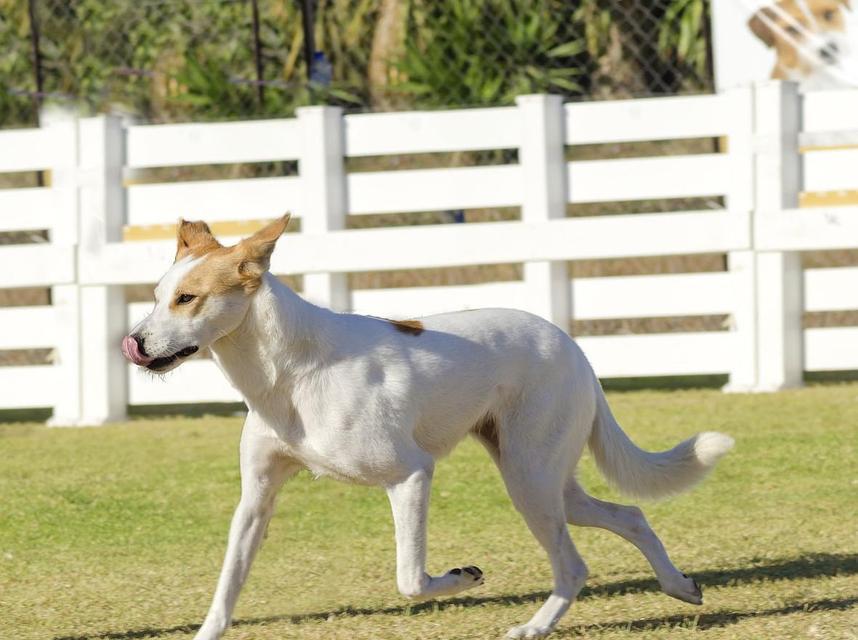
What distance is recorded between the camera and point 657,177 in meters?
10.0

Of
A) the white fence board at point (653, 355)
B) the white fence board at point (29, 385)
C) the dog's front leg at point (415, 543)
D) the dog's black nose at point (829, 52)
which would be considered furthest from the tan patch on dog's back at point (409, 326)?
the dog's black nose at point (829, 52)

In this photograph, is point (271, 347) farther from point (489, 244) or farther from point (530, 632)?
point (489, 244)

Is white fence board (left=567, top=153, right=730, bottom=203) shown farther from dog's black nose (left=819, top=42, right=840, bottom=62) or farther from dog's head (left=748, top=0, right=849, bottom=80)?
dog's black nose (left=819, top=42, right=840, bottom=62)

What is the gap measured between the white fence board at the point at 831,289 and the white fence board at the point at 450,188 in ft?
6.08

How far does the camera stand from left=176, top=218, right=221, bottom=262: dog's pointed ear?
185 inches

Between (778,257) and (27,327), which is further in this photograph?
(27,327)

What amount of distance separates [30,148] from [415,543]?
6556 millimetres

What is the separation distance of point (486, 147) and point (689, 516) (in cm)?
392

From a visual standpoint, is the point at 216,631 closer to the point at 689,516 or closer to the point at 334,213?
the point at 689,516

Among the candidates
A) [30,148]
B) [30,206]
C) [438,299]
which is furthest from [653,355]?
[30,148]

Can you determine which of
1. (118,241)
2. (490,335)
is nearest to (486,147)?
(118,241)

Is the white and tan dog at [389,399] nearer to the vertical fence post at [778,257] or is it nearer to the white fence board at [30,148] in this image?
the vertical fence post at [778,257]

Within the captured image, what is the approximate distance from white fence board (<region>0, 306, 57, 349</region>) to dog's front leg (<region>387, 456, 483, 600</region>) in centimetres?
614

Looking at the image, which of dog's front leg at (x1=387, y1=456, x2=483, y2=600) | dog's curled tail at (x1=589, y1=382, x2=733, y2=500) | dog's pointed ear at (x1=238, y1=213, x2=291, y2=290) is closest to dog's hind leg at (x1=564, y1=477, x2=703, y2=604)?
dog's curled tail at (x1=589, y1=382, x2=733, y2=500)
